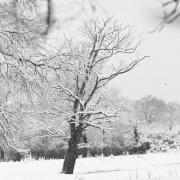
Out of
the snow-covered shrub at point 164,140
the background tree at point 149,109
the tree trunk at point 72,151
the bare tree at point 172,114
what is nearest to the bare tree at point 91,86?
the tree trunk at point 72,151

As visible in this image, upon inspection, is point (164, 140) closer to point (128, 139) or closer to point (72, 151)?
point (128, 139)

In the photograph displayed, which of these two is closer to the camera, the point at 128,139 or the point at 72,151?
the point at 72,151

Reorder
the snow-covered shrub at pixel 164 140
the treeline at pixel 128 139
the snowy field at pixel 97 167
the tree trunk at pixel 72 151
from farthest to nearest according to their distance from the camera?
1. the treeline at pixel 128 139
2. the snow-covered shrub at pixel 164 140
3. the tree trunk at pixel 72 151
4. the snowy field at pixel 97 167

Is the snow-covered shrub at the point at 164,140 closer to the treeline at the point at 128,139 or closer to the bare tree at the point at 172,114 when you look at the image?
the treeline at the point at 128,139

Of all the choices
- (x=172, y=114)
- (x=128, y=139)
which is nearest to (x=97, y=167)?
(x=128, y=139)

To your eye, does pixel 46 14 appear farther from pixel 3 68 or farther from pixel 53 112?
pixel 53 112

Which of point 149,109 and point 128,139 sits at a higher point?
point 149,109

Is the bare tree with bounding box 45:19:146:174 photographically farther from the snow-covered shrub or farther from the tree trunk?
the snow-covered shrub

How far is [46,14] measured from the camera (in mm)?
2068

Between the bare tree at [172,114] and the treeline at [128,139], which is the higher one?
the bare tree at [172,114]

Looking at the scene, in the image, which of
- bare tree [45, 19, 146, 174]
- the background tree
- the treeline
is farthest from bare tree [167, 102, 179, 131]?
bare tree [45, 19, 146, 174]

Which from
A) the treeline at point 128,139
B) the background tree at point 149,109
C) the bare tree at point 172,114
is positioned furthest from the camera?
the bare tree at point 172,114

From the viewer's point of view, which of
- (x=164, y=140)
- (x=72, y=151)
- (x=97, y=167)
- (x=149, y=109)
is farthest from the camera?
(x=149, y=109)

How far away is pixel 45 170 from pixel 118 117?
4.61 m
